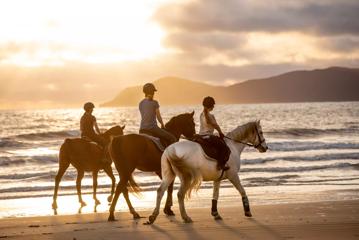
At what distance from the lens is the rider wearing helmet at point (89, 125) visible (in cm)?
1741

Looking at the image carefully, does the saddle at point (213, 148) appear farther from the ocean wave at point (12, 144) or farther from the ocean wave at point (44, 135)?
the ocean wave at point (44, 135)

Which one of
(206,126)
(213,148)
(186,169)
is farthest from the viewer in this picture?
(206,126)

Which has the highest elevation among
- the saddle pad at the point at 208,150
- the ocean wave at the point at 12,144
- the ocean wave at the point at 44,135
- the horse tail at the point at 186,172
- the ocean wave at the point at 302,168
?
the saddle pad at the point at 208,150

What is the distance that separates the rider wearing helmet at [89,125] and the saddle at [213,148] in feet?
16.0

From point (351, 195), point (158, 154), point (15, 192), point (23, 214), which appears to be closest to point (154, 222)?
point (158, 154)

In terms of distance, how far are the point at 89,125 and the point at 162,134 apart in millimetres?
3723

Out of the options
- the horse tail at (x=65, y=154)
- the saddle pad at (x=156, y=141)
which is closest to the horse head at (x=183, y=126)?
the saddle pad at (x=156, y=141)

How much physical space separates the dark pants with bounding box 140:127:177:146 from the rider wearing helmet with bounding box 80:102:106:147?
3254mm

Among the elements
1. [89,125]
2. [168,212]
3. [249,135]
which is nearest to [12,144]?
[89,125]

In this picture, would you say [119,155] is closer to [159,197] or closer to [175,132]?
[175,132]

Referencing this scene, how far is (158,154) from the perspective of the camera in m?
14.3

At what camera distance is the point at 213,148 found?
13289 mm

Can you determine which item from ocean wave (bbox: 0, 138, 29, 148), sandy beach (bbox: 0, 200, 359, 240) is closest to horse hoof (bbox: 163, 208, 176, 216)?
sandy beach (bbox: 0, 200, 359, 240)

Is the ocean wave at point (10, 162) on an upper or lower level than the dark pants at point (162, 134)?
lower
